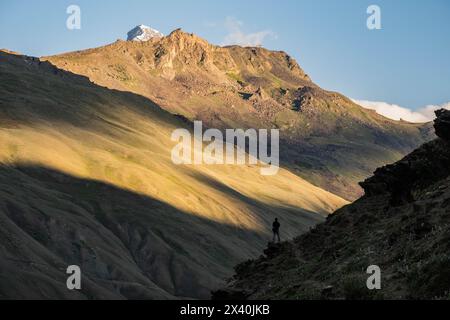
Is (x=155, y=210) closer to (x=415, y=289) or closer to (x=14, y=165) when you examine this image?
(x=14, y=165)

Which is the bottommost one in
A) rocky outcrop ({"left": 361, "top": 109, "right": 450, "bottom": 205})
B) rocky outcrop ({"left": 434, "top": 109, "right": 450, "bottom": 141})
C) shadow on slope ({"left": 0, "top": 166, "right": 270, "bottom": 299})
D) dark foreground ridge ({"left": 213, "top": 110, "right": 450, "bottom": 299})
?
dark foreground ridge ({"left": 213, "top": 110, "right": 450, "bottom": 299})

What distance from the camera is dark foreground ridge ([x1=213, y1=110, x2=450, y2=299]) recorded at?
28312 millimetres

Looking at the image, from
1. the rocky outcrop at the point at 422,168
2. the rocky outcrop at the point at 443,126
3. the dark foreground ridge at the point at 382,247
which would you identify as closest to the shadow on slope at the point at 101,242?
the dark foreground ridge at the point at 382,247

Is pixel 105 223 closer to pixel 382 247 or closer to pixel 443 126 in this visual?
pixel 443 126

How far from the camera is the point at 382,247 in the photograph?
34969 millimetres

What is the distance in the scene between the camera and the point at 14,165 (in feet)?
509

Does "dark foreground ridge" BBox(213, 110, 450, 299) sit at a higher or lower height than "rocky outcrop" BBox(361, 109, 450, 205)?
lower

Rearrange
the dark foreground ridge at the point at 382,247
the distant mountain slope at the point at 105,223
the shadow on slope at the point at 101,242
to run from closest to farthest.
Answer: the dark foreground ridge at the point at 382,247 → the shadow on slope at the point at 101,242 → the distant mountain slope at the point at 105,223

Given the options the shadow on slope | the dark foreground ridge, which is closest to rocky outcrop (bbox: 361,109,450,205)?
the dark foreground ridge

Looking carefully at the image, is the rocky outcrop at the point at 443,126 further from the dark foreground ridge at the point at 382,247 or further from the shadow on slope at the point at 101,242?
the shadow on slope at the point at 101,242

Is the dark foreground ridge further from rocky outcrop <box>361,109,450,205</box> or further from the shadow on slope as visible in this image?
the shadow on slope

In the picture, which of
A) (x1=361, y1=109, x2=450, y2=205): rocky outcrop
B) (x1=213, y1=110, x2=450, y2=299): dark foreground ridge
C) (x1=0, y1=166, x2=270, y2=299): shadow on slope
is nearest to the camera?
(x1=213, y1=110, x2=450, y2=299): dark foreground ridge

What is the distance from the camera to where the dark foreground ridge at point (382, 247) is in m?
28.3
